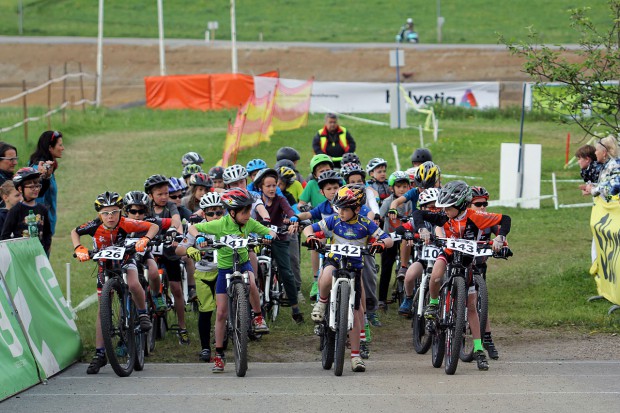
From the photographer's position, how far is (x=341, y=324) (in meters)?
10.7

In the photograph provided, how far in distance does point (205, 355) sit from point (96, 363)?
1.34 metres

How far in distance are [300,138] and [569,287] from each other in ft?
62.6

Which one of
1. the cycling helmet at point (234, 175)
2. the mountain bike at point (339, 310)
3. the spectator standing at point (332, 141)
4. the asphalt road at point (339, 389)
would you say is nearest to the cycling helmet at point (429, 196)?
the mountain bike at point (339, 310)

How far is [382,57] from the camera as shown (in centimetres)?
6059

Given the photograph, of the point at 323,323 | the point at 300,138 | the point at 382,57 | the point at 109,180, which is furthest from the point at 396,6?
the point at 323,323

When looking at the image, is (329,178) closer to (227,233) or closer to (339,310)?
(227,233)

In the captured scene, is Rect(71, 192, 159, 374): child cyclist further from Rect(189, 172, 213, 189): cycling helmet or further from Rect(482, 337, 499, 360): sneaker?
Rect(482, 337, 499, 360): sneaker

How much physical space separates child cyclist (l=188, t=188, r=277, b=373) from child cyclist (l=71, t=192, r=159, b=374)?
0.63 metres

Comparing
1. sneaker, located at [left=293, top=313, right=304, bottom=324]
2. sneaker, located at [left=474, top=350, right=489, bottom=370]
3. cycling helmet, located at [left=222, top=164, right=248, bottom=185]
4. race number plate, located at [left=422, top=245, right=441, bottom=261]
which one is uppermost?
cycling helmet, located at [left=222, top=164, right=248, bottom=185]

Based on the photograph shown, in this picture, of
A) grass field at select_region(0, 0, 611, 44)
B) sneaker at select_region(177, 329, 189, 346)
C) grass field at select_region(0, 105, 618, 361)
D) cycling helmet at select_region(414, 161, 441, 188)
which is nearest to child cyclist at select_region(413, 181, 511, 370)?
cycling helmet at select_region(414, 161, 441, 188)

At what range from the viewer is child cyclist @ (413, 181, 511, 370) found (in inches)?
437

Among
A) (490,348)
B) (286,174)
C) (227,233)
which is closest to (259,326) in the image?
Result: (227,233)

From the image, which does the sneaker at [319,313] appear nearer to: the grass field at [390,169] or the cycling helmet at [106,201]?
the grass field at [390,169]

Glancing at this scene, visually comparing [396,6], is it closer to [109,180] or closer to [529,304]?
[109,180]
